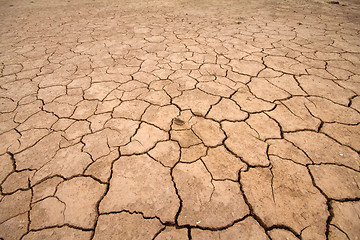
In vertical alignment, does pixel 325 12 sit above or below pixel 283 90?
above

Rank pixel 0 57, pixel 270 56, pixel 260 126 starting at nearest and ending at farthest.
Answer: pixel 260 126, pixel 270 56, pixel 0 57

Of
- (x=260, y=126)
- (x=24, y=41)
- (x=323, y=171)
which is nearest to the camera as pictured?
(x=323, y=171)

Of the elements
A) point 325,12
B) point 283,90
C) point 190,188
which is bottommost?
point 190,188

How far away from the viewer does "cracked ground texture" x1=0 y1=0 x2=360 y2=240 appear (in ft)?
3.37

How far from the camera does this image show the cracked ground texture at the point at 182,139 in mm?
1027

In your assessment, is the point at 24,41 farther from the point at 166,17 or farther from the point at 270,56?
the point at 270,56

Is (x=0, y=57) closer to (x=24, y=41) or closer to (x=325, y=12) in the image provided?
(x=24, y=41)

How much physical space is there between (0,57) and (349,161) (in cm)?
464

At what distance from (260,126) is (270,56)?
5.24ft

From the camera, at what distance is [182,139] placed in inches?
58.2

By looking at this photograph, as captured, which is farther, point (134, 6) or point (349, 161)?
point (134, 6)

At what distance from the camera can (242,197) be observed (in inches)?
43.8

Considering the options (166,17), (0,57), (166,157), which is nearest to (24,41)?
(0,57)

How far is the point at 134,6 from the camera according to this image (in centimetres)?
576
